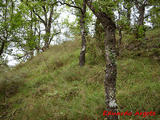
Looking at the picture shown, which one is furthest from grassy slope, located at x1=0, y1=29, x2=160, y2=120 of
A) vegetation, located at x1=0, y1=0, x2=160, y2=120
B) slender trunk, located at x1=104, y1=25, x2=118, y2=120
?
slender trunk, located at x1=104, y1=25, x2=118, y2=120

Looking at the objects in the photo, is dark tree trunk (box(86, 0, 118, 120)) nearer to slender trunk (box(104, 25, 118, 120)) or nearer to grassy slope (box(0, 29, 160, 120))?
slender trunk (box(104, 25, 118, 120))

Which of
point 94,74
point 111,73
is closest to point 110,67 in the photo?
point 111,73

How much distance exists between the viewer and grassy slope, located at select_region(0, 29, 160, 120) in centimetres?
438

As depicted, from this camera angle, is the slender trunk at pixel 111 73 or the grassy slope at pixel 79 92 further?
the grassy slope at pixel 79 92

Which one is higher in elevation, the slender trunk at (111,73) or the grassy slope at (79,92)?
the slender trunk at (111,73)

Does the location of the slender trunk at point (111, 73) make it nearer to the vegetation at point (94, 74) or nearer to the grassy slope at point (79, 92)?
the vegetation at point (94, 74)

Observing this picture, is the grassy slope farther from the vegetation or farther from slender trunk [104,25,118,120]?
slender trunk [104,25,118,120]

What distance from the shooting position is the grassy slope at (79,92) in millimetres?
4379

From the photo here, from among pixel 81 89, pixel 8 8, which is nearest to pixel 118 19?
pixel 81 89

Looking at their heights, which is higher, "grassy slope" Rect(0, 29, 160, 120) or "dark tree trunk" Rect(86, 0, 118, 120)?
"dark tree trunk" Rect(86, 0, 118, 120)

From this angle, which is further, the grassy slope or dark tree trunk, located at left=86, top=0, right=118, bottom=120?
the grassy slope

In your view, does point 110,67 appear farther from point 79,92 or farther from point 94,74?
point 94,74

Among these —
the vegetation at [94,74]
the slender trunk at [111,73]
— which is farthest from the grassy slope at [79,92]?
the slender trunk at [111,73]

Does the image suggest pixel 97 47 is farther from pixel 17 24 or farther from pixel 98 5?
pixel 17 24
